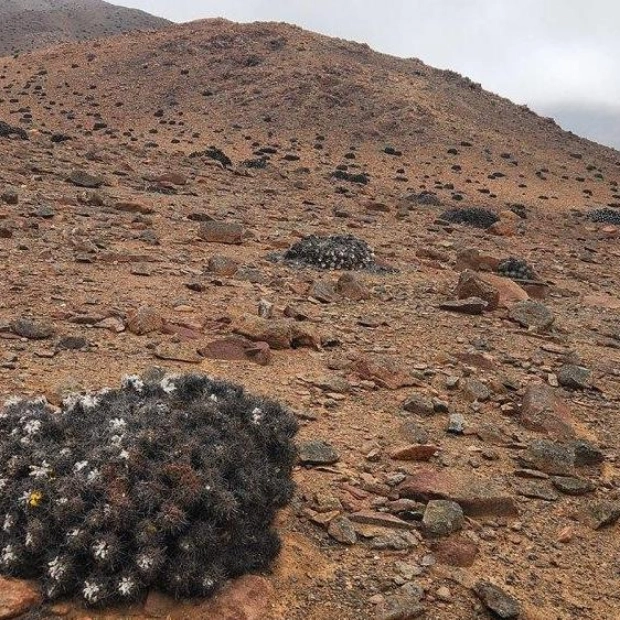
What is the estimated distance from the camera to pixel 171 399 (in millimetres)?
4270

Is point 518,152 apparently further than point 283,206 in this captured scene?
Yes

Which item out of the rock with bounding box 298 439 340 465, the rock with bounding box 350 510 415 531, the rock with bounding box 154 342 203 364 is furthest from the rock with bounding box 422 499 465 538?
the rock with bounding box 154 342 203 364

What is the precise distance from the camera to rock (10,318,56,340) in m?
6.93

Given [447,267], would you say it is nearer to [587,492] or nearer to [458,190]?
[587,492]

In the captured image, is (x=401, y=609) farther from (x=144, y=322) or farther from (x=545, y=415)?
(x=144, y=322)

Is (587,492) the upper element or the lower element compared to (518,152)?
lower

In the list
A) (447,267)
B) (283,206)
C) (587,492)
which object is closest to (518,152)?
(283,206)

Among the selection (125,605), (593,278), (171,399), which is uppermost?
(593,278)

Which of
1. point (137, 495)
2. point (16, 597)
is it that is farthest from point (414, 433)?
point (16, 597)

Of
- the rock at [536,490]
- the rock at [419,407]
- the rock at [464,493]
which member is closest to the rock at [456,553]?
the rock at [464,493]

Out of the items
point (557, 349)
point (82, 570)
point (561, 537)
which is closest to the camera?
point (82, 570)

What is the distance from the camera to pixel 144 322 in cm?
759

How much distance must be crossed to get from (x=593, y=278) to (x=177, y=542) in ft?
44.8

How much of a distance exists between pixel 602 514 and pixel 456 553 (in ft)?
4.98
